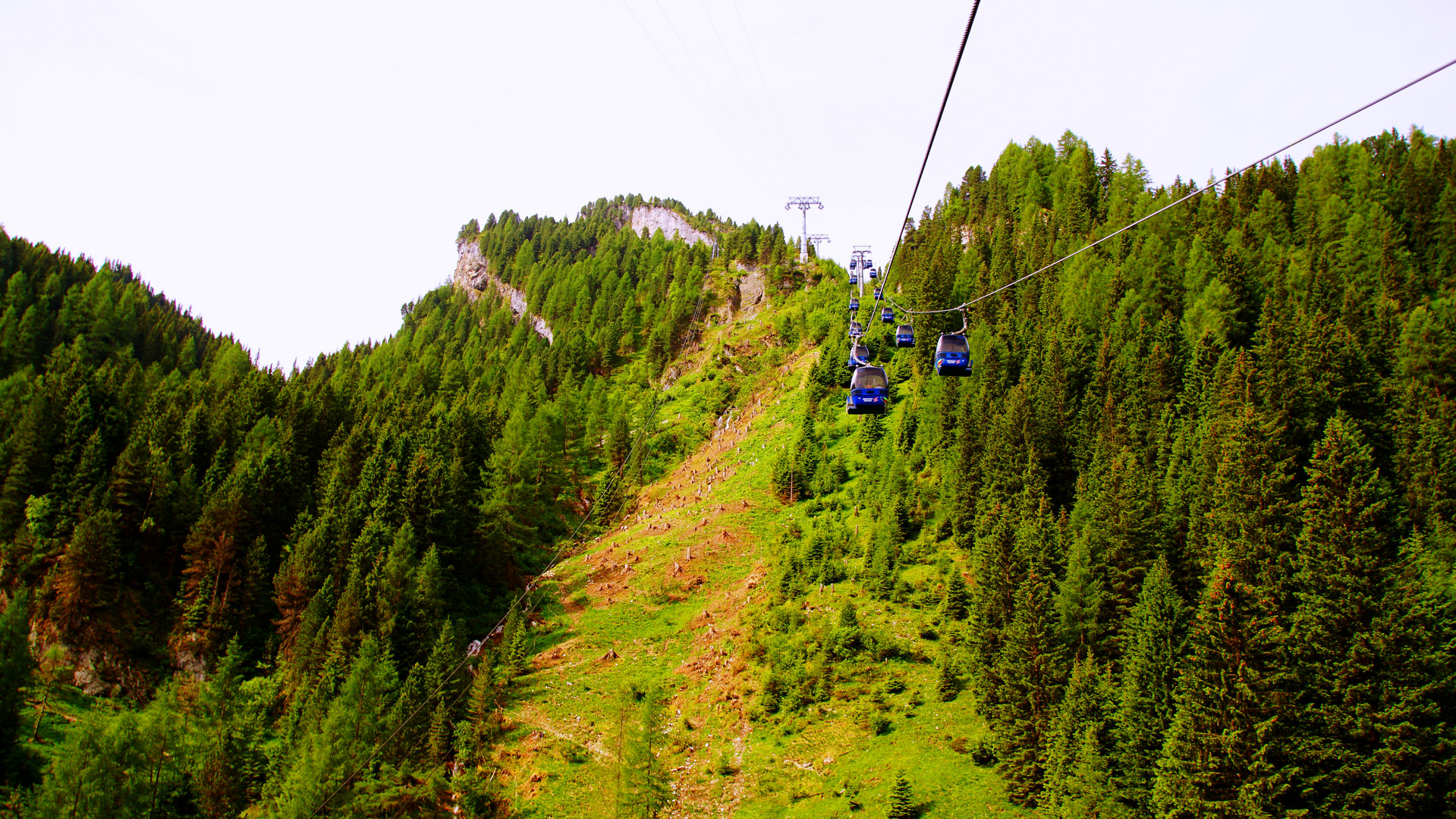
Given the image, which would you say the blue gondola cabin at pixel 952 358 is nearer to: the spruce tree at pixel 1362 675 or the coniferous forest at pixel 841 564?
the coniferous forest at pixel 841 564

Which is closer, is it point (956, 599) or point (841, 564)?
point (956, 599)

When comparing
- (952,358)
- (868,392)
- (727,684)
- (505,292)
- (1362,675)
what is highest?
(505,292)

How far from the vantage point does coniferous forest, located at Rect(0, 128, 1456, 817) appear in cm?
2906

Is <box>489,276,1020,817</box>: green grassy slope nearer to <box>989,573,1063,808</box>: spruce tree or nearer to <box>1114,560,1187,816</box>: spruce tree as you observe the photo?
<box>989,573,1063,808</box>: spruce tree

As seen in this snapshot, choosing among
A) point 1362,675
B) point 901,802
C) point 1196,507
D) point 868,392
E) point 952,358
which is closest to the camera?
point 952,358

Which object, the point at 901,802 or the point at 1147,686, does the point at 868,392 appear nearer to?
the point at 1147,686

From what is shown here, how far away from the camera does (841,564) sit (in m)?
51.3

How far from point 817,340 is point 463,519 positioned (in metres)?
54.5

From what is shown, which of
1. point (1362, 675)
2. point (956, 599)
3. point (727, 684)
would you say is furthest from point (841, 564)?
point (1362, 675)

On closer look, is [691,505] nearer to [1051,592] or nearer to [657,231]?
[1051,592]

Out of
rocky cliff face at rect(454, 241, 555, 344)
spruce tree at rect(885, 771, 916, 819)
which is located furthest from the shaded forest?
rocky cliff face at rect(454, 241, 555, 344)

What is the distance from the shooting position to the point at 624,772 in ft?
104

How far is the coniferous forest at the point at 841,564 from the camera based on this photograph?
2906 centimetres

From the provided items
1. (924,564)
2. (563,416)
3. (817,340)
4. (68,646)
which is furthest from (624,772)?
(817,340)
